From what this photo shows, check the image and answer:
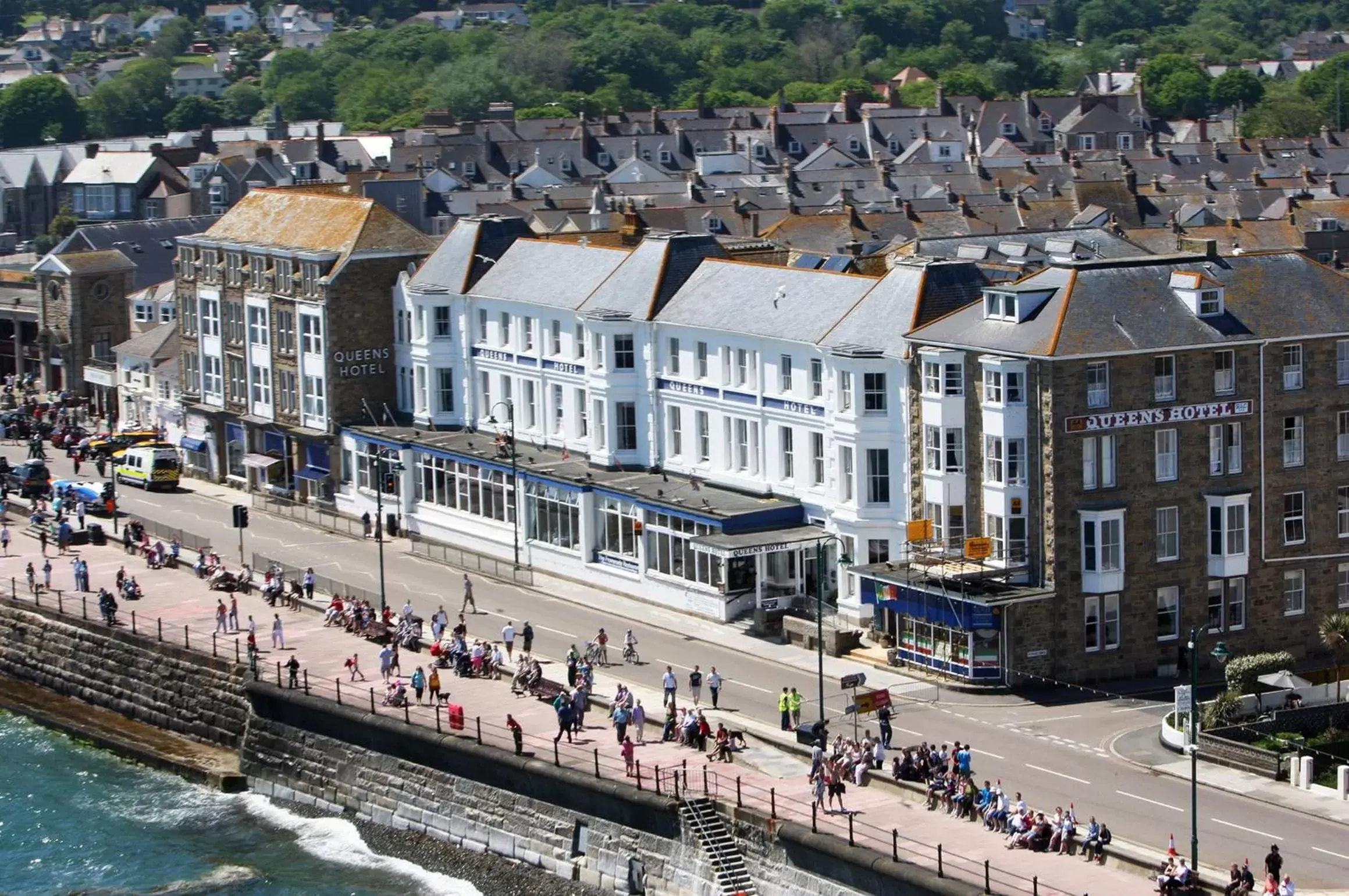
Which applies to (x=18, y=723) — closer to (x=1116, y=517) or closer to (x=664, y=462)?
(x=664, y=462)

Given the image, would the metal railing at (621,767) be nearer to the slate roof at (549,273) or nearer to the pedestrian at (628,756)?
the pedestrian at (628,756)

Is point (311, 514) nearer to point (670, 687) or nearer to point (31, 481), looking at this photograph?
point (31, 481)

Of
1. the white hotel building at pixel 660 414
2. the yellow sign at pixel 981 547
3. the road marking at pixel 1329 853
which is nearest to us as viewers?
the road marking at pixel 1329 853

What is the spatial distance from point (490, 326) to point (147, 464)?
19.3 metres

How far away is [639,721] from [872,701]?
6.11 meters

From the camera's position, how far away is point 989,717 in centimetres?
6238

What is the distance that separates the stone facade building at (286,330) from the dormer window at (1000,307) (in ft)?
101

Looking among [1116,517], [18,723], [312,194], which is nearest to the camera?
[1116,517]

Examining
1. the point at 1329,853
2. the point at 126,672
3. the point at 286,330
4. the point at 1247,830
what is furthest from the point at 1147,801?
the point at 286,330

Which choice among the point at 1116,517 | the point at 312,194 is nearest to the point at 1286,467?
the point at 1116,517

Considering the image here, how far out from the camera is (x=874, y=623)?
6956cm

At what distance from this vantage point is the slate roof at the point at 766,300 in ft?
242

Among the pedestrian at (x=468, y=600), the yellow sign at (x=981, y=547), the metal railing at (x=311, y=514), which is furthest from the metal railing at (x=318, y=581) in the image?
the yellow sign at (x=981, y=547)

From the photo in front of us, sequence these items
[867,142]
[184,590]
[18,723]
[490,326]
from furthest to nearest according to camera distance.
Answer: [867,142] < [490,326] < [184,590] < [18,723]
